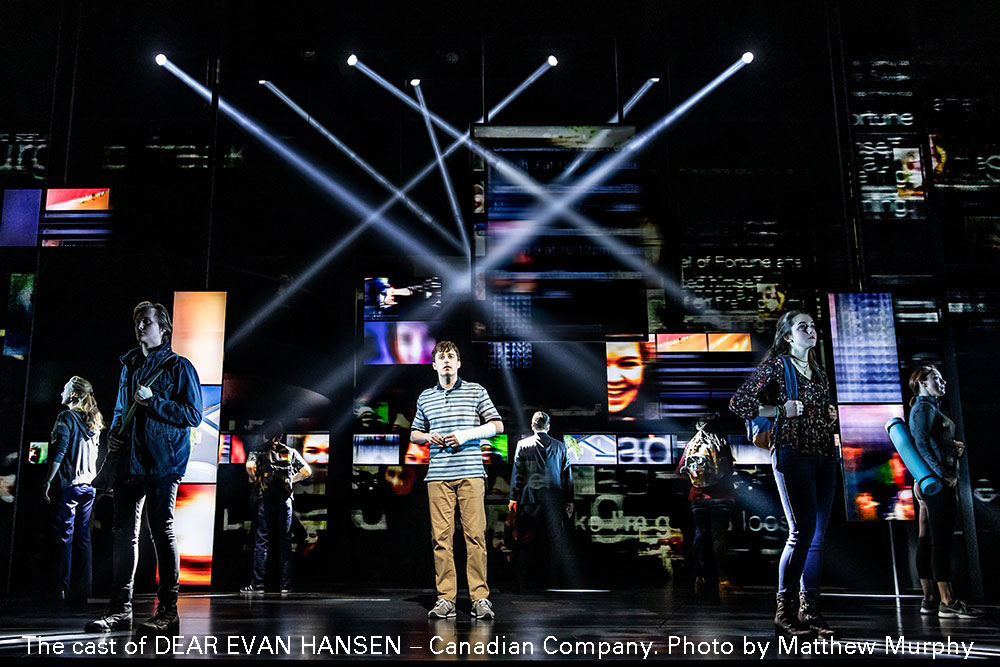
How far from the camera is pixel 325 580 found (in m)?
7.34

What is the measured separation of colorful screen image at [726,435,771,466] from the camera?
7.40 metres

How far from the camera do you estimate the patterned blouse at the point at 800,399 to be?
357 centimetres

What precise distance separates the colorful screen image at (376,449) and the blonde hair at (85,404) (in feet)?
7.66

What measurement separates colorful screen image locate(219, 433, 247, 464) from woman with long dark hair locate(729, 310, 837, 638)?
510cm

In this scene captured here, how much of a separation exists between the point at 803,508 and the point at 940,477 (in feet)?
5.45

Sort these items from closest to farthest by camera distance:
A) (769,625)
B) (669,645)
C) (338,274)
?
(669,645) < (769,625) < (338,274)

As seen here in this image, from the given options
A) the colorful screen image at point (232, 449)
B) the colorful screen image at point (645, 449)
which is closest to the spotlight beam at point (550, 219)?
the colorful screen image at point (645, 449)

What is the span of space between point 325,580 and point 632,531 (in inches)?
114

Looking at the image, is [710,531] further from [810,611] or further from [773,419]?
[773,419]

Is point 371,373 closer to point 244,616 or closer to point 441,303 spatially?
point 441,303

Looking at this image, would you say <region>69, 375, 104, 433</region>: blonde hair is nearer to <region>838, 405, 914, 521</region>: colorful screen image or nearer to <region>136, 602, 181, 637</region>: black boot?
<region>136, 602, 181, 637</region>: black boot

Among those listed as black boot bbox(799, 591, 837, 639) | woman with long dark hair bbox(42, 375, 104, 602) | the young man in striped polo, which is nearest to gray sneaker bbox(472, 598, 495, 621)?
the young man in striped polo

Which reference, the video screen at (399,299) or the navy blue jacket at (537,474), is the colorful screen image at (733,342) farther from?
the video screen at (399,299)

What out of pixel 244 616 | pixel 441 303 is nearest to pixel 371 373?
pixel 441 303
